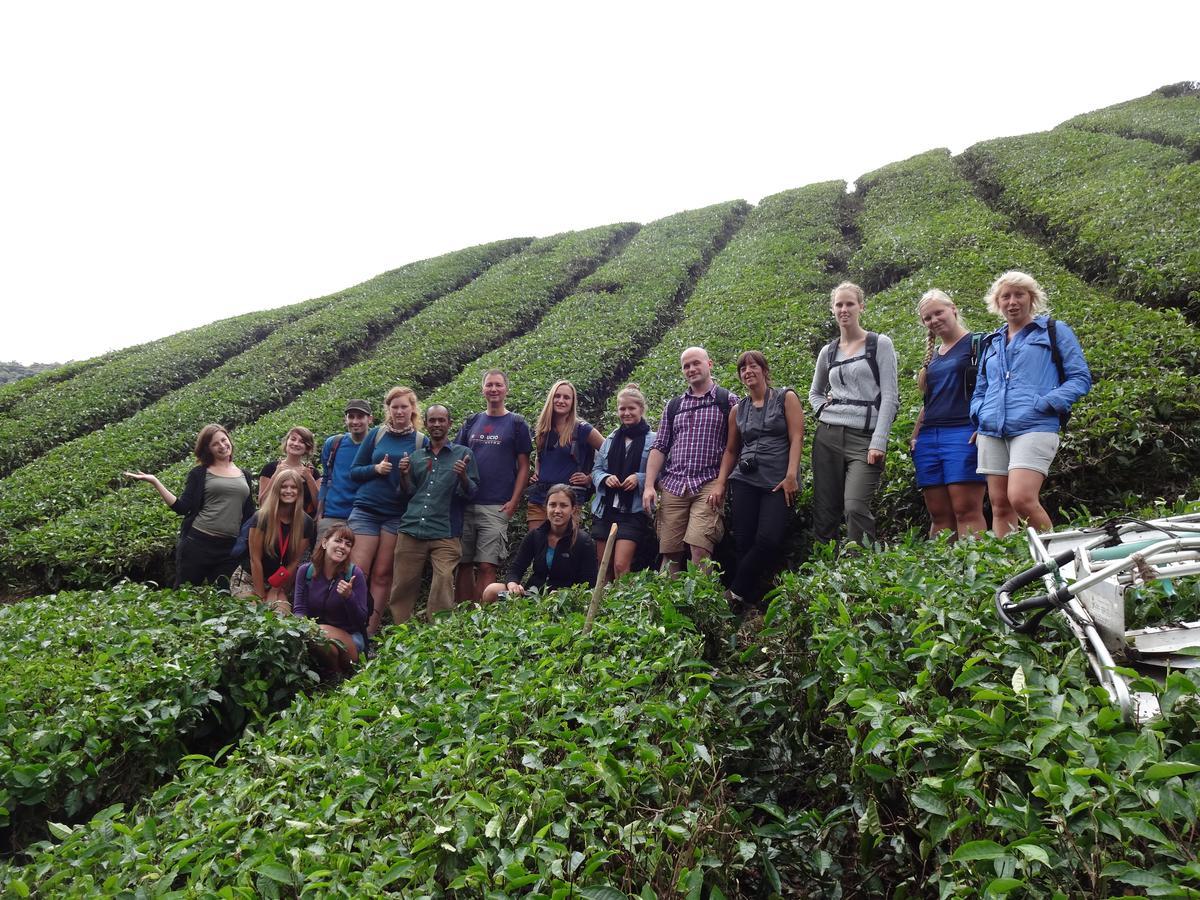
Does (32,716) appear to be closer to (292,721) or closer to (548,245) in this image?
(292,721)

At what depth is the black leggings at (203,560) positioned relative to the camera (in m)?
7.39

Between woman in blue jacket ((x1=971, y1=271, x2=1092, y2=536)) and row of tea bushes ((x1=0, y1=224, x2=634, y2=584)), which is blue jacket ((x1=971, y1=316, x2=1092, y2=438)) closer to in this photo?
woman in blue jacket ((x1=971, y1=271, x2=1092, y2=536))

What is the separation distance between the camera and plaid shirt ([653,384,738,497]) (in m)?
6.73

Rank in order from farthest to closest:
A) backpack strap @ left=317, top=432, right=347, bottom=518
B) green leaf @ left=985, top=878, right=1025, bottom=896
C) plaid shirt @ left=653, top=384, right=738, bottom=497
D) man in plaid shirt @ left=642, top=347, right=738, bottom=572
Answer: backpack strap @ left=317, top=432, right=347, bottom=518 < plaid shirt @ left=653, top=384, right=738, bottom=497 < man in plaid shirt @ left=642, top=347, right=738, bottom=572 < green leaf @ left=985, top=878, right=1025, bottom=896

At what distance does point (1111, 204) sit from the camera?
1518cm

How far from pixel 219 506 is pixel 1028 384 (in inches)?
309

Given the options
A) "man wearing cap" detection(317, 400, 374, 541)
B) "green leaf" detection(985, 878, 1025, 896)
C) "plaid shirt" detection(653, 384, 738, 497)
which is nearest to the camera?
"green leaf" detection(985, 878, 1025, 896)

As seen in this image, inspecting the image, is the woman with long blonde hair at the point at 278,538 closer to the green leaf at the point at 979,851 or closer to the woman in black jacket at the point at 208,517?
the woman in black jacket at the point at 208,517

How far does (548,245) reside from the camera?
3212 cm

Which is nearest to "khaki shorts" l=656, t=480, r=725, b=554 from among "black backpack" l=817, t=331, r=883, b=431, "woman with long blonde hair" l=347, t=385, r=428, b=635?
"black backpack" l=817, t=331, r=883, b=431

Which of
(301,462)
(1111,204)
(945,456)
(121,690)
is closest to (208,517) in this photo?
(301,462)

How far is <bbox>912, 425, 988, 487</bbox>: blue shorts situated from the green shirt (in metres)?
4.43

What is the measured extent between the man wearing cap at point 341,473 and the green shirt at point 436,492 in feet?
2.93

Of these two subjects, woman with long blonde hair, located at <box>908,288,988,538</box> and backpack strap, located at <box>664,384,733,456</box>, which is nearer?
woman with long blonde hair, located at <box>908,288,988,538</box>
